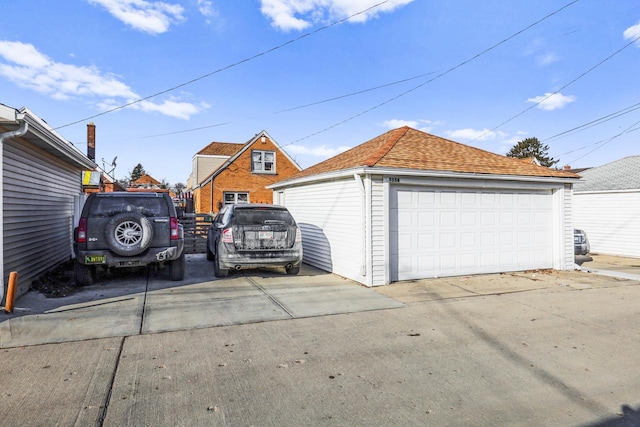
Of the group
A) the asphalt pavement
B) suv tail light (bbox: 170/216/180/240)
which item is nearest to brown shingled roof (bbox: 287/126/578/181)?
the asphalt pavement

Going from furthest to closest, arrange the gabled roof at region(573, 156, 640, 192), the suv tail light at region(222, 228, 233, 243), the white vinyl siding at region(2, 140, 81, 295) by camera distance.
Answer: the gabled roof at region(573, 156, 640, 192) < the suv tail light at region(222, 228, 233, 243) < the white vinyl siding at region(2, 140, 81, 295)

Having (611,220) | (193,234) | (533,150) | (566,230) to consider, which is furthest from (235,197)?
(533,150)

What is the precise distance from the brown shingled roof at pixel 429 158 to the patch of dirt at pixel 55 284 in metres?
6.00

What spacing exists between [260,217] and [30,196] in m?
4.59

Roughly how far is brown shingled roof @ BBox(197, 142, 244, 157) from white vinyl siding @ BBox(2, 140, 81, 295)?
17.9 meters

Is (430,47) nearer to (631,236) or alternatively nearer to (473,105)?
(473,105)

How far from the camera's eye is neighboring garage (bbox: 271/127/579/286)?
827cm

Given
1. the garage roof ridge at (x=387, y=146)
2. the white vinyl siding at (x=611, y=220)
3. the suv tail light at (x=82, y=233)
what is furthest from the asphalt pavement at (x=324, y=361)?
the white vinyl siding at (x=611, y=220)

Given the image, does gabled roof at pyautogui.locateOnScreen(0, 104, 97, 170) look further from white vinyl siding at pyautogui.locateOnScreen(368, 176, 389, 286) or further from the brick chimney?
the brick chimney

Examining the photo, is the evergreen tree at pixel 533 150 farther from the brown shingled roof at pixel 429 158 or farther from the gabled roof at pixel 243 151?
the brown shingled roof at pixel 429 158

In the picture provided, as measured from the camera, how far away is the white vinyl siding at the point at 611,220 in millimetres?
14148

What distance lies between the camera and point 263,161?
25.0 metres

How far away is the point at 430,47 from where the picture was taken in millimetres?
14203

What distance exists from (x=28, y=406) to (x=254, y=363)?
6.09 feet
